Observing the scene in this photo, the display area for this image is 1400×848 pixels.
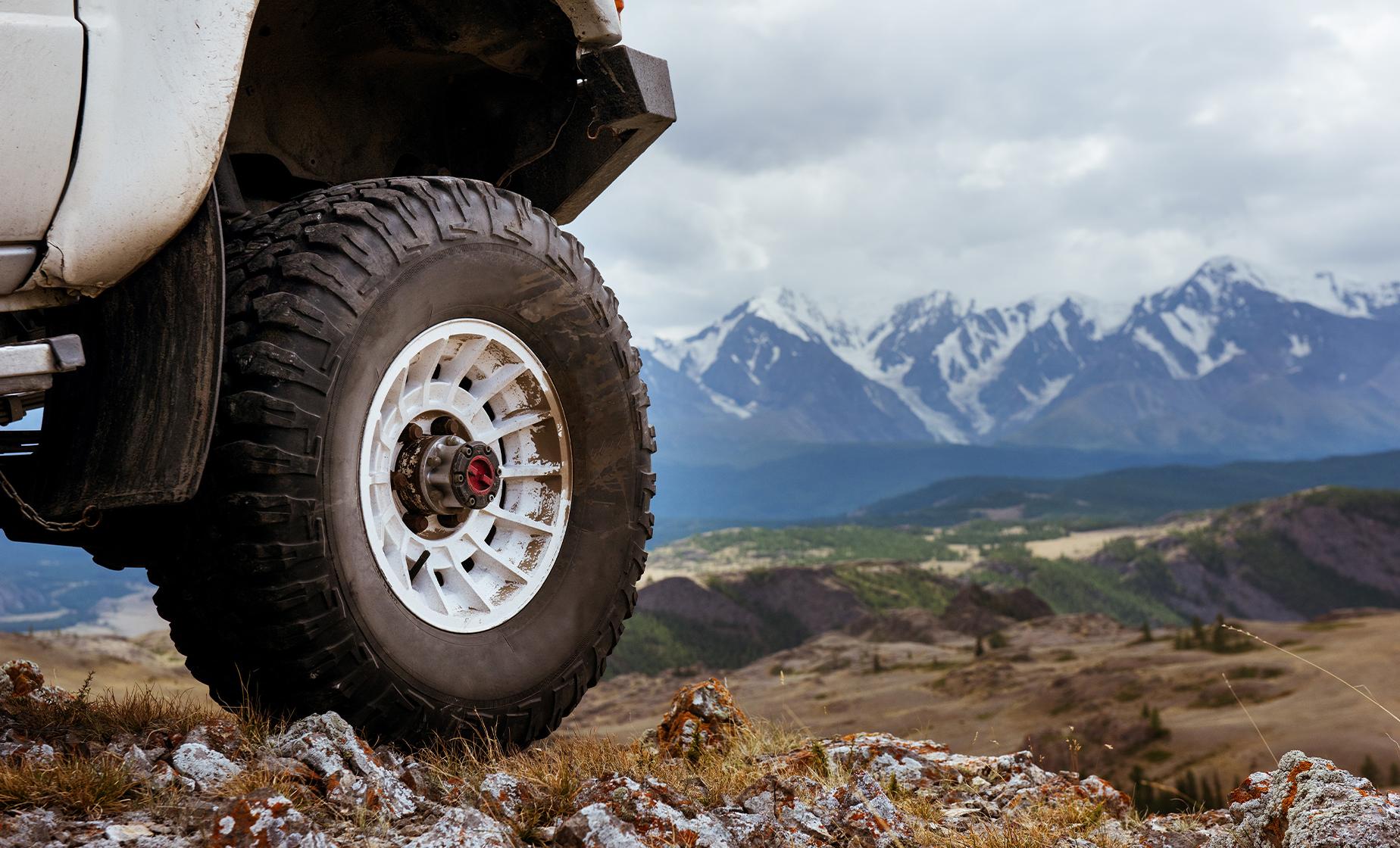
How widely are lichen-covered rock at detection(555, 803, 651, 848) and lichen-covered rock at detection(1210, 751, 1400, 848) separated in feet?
6.02

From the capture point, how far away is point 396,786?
2.99m

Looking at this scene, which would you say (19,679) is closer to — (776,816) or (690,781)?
(690,781)

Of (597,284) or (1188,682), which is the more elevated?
(597,284)

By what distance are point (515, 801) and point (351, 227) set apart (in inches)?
69.1

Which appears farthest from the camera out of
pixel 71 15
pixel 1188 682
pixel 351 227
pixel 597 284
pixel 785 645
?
pixel 785 645

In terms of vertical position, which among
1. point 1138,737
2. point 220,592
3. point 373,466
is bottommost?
point 1138,737

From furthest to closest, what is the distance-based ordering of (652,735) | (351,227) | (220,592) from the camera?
1. (652,735)
2. (351,227)
3. (220,592)

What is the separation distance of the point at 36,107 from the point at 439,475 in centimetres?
144

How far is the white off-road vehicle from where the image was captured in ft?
8.62

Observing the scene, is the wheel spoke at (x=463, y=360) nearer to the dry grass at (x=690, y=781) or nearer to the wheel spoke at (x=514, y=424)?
the wheel spoke at (x=514, y=424)

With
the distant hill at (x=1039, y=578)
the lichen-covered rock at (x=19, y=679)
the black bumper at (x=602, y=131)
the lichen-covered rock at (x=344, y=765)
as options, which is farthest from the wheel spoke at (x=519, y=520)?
the distant hill at (x=1039, y=578)

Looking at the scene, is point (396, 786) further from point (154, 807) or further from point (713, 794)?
point (713, 794)

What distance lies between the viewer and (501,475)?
3607 millimetres

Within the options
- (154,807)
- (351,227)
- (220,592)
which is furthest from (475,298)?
(154,807)
